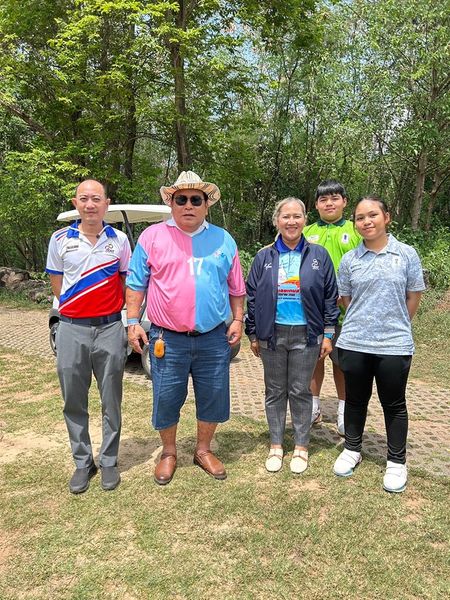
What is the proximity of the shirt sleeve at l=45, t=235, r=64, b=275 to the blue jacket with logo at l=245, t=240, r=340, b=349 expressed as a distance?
4.08 feet

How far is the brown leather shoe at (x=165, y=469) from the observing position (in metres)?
3.18

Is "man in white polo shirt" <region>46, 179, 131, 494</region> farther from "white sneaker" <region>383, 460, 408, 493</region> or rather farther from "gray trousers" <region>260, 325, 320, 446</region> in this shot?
"white sneaker" <region>383, 460, 408, 493</region>

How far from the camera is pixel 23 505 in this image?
295 cm

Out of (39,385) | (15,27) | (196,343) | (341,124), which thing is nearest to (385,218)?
(196,343)

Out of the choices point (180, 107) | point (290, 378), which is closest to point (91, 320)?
point (290, 378)

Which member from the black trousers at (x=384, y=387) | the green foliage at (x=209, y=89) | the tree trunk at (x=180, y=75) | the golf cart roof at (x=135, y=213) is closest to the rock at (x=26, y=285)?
the green foliage at (x=209, y=89)

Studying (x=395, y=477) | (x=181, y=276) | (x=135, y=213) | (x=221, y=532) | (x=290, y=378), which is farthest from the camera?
(x=135, y=213)

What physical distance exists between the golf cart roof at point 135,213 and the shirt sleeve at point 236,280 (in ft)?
10.2

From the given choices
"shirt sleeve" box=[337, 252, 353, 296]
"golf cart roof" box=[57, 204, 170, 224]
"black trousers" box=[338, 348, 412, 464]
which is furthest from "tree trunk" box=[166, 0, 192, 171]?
"black trousers" box=[338, 348, 412, 464]

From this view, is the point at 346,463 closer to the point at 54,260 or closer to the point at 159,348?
the point at 159,348

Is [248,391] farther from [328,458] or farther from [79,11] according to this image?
[79,11]

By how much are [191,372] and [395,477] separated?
147cm

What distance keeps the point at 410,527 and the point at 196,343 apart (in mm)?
1617

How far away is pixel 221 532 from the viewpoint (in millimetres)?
2652
